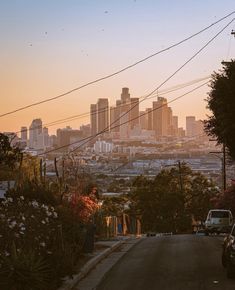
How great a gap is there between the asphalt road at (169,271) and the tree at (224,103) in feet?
13.5

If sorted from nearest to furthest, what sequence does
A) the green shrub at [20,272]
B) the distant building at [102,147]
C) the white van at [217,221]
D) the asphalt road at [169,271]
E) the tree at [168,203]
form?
the green shrub at [20,272] < the asphalt road at [169,271] < the white van at [217,221] < the tree at [168,203] < the distant building at [102,147]

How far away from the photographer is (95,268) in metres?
18.6

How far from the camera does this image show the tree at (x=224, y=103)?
21406mm

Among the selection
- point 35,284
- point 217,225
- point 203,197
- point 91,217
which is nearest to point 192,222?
point 203,197

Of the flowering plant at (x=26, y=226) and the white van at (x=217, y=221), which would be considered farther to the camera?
the white van at (x=217, y=221)

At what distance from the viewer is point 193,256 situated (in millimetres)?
21797

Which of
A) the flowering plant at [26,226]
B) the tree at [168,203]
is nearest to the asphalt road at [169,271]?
the flowering plant at [26,226]

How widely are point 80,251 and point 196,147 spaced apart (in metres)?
119

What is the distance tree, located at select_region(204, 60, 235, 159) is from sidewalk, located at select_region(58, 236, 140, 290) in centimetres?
562

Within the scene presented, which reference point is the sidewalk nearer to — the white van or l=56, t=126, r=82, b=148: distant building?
the white van

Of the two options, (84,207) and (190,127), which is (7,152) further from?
(190,127)

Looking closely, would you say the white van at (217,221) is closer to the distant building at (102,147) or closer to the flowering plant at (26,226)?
the flowering plant at (26,226)

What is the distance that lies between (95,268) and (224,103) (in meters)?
7.07

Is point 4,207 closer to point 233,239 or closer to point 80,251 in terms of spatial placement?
point 80,251
